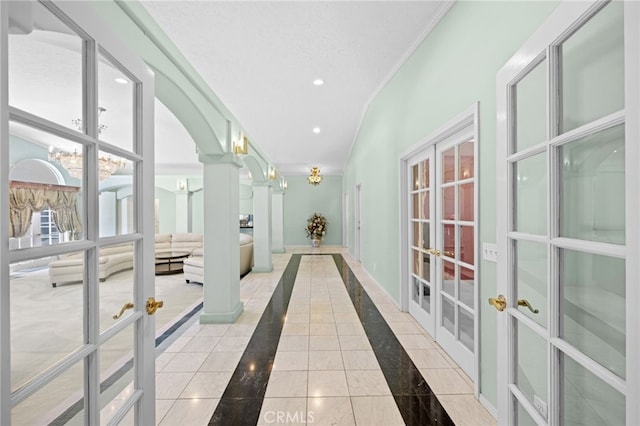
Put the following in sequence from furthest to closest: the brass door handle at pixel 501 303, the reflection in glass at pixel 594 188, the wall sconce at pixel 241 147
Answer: the wall sconce at pixel 241 147 < the brass door handle at pixel 501 303 < the reflection in glass at pixel 594 188

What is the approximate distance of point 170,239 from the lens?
24.5ft

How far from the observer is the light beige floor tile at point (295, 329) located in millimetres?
3209

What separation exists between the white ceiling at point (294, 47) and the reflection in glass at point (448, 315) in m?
2.34

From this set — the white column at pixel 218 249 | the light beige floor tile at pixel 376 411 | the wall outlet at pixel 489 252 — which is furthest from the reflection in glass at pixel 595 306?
the white column at pixel 218 249

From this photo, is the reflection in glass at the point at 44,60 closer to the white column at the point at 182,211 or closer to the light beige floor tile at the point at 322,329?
the light beige floor tile at the point at 322,329


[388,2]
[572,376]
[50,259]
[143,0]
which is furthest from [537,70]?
[143,0]

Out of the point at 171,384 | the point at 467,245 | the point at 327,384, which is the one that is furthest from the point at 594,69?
the point at 171,384

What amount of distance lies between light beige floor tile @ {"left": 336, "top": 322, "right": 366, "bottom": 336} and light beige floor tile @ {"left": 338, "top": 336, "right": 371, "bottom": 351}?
98 millimetres

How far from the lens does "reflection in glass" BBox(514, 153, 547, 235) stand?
51.8 inches

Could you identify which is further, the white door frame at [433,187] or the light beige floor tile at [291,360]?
the light beige floor tile at [291,360]

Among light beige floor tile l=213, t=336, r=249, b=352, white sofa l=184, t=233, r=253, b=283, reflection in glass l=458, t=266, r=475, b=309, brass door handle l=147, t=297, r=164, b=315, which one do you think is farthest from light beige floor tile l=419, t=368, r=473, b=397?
white sofa l=184, t=233, r=253, b=283

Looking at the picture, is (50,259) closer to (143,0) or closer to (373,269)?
(143,0)

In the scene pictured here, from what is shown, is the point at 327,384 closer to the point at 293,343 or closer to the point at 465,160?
the point at 293,343

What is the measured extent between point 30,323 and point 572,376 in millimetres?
1932
